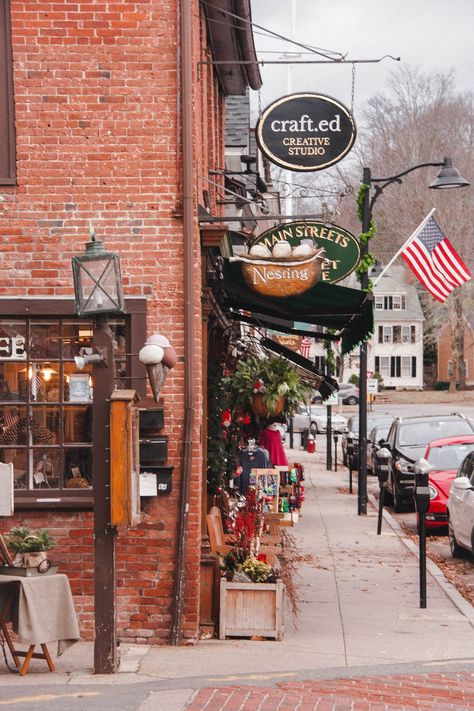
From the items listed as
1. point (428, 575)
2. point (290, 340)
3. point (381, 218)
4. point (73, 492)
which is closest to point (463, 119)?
point (381, 218)

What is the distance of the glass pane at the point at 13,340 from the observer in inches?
412

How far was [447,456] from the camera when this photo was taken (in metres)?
19.9

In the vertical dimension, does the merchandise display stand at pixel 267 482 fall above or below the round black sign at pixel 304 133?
below

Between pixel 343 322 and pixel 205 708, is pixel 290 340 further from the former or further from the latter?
pixel 205 708

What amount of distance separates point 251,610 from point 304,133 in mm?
4475

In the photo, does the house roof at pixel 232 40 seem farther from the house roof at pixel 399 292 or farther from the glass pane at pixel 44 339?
the house roof at pixel 399 292

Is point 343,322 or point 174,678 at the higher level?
point 343,322

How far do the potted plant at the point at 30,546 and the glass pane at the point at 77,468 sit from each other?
1285mm

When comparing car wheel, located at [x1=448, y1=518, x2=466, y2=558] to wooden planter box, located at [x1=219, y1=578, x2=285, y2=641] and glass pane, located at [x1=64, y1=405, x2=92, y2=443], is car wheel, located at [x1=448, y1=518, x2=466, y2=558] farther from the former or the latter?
glass pane, located at [x1=64, y1=405, x2=92, y2=443]

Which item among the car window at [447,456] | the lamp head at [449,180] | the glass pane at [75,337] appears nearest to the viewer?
the glass pane at [75,337]

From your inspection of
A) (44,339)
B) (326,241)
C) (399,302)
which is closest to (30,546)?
(44,339)

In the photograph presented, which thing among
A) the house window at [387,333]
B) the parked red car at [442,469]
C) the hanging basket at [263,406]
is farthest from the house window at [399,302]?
the hanging basket at [263,406]

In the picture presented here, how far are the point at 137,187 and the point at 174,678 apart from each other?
427cm

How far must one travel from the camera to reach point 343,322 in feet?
41.5
